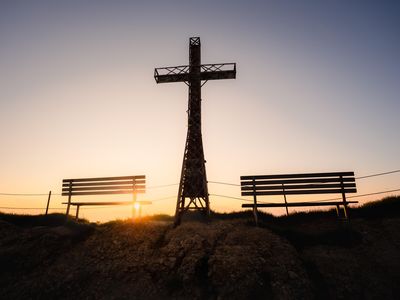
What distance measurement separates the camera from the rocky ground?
6875 mm

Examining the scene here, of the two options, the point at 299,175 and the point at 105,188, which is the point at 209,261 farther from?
the point at 105,188

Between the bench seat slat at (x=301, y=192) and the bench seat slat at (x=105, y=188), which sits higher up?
the bench seat slat at (x=105, y=188)

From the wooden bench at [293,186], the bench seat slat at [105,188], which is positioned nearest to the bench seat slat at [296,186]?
the wooden bench at [293,186]

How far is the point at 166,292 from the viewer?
7.07 metres

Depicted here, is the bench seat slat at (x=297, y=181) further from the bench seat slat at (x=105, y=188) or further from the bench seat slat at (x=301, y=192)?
the bench seat slat at (x=105, y=188)

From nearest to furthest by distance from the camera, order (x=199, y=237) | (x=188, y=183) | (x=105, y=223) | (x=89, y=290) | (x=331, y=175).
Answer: (x=89, y=290) → (x=199, y=237) → (x=331, y=175) → (x=105, y=223) → (x=188, y=183)

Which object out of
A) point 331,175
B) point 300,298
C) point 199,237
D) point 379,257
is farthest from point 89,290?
point 331,175

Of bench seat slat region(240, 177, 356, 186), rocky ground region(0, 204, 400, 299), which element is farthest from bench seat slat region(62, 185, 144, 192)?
bench seat slat region(240, 177, 356, 186)

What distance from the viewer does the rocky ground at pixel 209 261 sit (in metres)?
6.88

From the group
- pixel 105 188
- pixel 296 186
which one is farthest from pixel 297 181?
pixel 105 188

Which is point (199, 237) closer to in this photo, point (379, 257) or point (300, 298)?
point (300, 298)

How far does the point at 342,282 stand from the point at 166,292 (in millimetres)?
5277

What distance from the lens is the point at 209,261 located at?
770cm

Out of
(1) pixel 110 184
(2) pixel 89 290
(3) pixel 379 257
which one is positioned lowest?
(2) pixel 89 290
